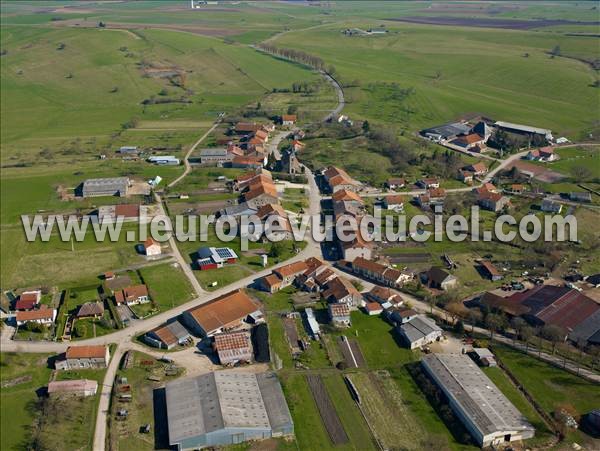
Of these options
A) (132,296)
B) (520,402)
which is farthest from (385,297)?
(132,296)

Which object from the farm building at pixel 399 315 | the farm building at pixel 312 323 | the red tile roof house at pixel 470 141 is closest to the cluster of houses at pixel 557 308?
the farm building at pixel 399 315

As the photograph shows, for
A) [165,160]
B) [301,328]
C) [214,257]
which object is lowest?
[301,328]

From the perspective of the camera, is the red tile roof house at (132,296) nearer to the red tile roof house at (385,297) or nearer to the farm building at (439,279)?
the red tile roof house at (385,297)

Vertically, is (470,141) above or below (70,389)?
above

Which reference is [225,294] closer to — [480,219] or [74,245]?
[74,245]

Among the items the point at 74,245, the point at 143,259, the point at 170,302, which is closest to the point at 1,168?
the point at 74,245

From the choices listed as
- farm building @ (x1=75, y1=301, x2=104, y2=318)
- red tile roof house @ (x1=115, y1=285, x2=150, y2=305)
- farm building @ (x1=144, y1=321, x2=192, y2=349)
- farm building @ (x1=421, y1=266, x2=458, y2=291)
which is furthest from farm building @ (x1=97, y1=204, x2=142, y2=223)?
farm building @ (x1=421, y1=266, x2=458, y2=291)

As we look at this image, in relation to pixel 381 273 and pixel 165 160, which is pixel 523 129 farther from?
pixel 165 160
